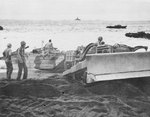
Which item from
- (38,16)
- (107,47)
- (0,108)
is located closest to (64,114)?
(0,108)

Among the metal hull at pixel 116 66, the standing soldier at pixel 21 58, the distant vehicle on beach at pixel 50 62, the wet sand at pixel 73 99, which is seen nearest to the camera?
the wet sand at pixel 73 99

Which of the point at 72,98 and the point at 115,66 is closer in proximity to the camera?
the point at 115,66

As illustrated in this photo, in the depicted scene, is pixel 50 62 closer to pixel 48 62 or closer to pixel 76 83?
pixel 48 62

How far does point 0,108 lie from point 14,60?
257cm

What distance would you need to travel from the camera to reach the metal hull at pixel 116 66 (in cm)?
496

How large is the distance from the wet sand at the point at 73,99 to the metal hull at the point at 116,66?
0.45 meters

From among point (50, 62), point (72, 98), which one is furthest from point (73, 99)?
point (50, 62)

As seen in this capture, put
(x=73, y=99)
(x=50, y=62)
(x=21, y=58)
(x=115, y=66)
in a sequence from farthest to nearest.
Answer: (x=50, y=62)
(x=21, y=58)
(x=73, y=99)
(x=115, y=66)

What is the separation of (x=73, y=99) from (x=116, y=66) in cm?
119

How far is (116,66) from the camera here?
16.6 feet

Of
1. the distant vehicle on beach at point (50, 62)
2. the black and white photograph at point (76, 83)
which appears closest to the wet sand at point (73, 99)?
the black and white photograph at point (76, 83)

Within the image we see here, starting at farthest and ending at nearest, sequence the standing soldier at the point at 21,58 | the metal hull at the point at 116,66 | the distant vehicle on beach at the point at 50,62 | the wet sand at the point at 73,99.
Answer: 1. the distant vehicle on beach at the point at 50,62
2. the standing soldier at the point at 21,58
3. the metal hull at the point at 116,66
4. the wet sand at the point at 73,99

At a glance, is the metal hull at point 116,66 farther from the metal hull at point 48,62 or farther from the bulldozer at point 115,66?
the metal hull at point 48,62

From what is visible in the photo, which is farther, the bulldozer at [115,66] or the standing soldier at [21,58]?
the standing soldier at [21,58]
